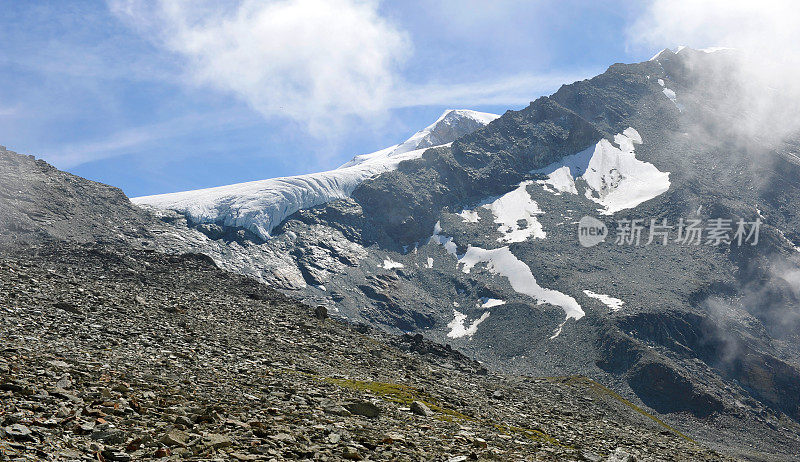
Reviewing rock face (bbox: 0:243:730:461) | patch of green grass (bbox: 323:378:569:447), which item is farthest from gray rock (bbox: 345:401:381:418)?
patch of green grass (bbox: 323:378:569:447)

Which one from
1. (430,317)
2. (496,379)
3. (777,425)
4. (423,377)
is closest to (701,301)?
(777,425)

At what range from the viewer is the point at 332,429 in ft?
77.7

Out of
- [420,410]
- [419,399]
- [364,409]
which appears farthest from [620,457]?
[419,399]

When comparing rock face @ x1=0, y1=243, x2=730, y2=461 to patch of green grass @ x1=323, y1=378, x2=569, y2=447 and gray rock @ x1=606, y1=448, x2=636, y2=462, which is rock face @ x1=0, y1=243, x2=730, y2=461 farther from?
gray rock @ x1=606, y1=448, x2=636, y2=462

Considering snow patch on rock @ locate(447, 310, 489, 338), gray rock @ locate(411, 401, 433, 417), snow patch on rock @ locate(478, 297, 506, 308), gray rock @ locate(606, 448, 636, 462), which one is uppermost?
snow patch on rock @ locate(478, 297, 506, 308)

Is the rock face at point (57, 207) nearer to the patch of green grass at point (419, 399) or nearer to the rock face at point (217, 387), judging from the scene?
the rock face at point (217, 387)

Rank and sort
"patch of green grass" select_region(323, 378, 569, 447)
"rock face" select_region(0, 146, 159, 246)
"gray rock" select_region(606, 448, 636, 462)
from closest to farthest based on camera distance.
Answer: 1. "gray rock" select_region(606, 448, 636, 462)
2. "patch of green grass" select_region(323, 378, 569, 447)
3. "rock face" select_region(0, 146, 159, 246)

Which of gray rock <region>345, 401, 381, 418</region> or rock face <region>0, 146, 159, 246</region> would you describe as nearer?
gray rock <region>345, 401, 381, 418</region>

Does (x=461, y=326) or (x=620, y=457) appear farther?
(x=461, y=326)

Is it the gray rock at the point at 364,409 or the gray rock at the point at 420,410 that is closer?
the gray rock at the point at 364,409

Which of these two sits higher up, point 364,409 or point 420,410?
point 364,409

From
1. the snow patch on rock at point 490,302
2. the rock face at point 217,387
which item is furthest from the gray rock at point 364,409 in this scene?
the snow patch on rock at point 490,302

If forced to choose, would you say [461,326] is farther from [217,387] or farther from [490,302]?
[217,387]

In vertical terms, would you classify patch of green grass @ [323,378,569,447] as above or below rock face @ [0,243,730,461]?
below
